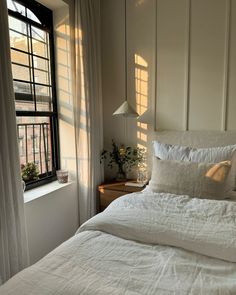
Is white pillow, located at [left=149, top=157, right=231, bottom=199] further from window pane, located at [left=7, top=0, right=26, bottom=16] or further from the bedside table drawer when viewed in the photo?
window pane, located at [left=7, top=0, right=26, bottom=16]

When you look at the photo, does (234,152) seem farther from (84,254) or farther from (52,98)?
(52,98)

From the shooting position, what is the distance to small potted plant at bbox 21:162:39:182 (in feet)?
7.45

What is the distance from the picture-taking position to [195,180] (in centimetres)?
197

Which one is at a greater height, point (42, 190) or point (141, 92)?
point (141, 92)

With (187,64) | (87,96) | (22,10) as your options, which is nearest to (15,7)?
(22,10)

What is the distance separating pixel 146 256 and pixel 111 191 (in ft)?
4.76

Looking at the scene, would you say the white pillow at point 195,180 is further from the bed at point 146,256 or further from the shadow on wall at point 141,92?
the shadow on wall at point 141,92

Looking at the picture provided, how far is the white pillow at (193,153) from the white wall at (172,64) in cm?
34

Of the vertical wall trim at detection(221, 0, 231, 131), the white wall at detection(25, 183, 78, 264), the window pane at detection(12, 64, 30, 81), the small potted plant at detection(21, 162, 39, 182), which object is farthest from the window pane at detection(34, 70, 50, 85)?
the vertical wall trim at detection(221, 0, 231, 131)

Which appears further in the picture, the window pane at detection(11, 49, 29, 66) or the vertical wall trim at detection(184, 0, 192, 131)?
the vertical wall trim at detection(184, 0, 192, 131)

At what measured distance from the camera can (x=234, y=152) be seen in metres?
2.18

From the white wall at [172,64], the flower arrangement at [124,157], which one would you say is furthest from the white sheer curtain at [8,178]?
the white wall at [172,64]

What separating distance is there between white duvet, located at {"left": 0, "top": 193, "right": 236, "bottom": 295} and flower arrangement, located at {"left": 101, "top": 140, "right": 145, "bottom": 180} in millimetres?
1212

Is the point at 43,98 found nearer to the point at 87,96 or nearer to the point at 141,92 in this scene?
the point at 87,96
